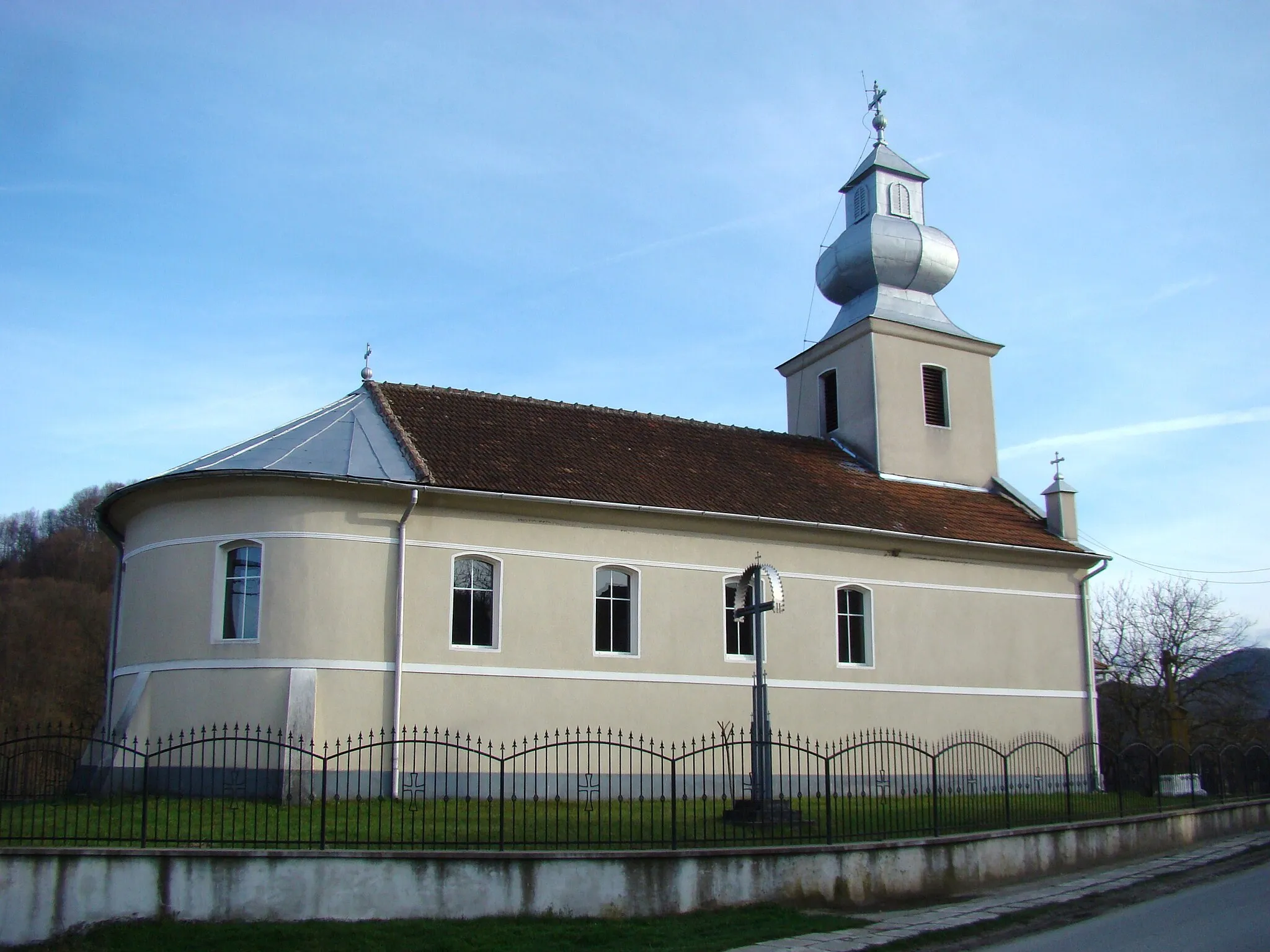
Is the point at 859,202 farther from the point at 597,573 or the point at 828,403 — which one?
the point at 597,573

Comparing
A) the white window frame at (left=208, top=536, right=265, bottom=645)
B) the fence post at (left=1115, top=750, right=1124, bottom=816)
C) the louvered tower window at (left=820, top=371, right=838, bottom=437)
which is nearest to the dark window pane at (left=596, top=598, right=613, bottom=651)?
the white window frame at (left=208, top=536, right=265, bottom=645)

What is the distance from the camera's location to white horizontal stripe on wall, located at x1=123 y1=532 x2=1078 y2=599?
20250 millimetres

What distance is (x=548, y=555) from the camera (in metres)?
21.9

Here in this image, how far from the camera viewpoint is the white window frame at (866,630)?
2466 cm

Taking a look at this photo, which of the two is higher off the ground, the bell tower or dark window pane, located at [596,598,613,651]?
the bell tower

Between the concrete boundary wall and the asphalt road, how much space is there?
2.63 metres

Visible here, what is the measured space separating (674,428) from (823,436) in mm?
5814

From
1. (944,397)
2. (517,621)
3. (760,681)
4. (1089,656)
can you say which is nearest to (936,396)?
(944,397)

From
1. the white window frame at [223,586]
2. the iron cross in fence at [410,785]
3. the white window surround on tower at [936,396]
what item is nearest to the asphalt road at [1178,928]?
the iron cross in fence at [410,785]

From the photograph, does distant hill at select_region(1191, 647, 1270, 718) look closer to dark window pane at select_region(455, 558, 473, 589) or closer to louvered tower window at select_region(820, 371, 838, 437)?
louvered tower window at select_region(820, 371, 838, 437)

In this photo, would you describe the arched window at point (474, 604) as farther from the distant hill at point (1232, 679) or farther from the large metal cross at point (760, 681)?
Result: the distant hill at point (1232, 679)

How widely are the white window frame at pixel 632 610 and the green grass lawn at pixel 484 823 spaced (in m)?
3.31

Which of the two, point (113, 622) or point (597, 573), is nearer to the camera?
point (597, 573)

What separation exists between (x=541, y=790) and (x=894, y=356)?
50.6 feet
